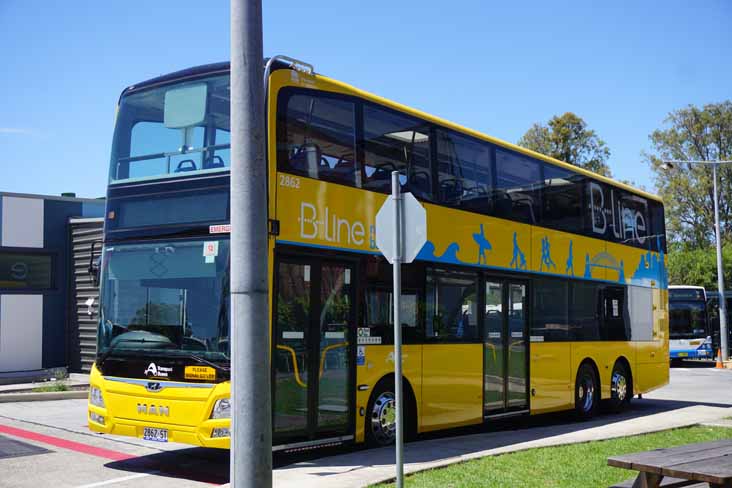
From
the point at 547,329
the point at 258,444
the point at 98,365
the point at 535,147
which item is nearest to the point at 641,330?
the point at 547,329

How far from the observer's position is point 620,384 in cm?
1842

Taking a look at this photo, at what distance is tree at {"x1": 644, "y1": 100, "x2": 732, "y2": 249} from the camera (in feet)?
194

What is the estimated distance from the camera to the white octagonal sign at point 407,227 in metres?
7.57

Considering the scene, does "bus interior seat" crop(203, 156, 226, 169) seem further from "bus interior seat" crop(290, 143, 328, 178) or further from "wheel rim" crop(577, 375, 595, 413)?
"wheel rim" crop(577, 375, 595, 413)

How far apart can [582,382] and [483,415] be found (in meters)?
4.20

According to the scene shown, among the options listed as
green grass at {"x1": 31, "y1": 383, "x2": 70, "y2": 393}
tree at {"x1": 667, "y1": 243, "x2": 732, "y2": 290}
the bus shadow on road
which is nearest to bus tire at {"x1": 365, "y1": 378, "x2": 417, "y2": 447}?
the bus shadow on road

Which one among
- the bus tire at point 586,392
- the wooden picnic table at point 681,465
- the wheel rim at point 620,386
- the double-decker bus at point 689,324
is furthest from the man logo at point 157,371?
the double-decker bus at point 689,324

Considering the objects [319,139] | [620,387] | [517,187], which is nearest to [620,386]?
[620,387]

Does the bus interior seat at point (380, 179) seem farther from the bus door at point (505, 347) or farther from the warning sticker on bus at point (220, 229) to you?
the bus door at point (505, 347)

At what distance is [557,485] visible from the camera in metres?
8.57

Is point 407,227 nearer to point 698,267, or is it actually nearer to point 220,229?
point 220,229

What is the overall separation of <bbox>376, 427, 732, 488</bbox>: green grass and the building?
49.7ft

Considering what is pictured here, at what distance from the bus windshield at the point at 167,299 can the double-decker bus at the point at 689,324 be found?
106ft

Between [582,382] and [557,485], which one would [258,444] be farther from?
[582,382]
